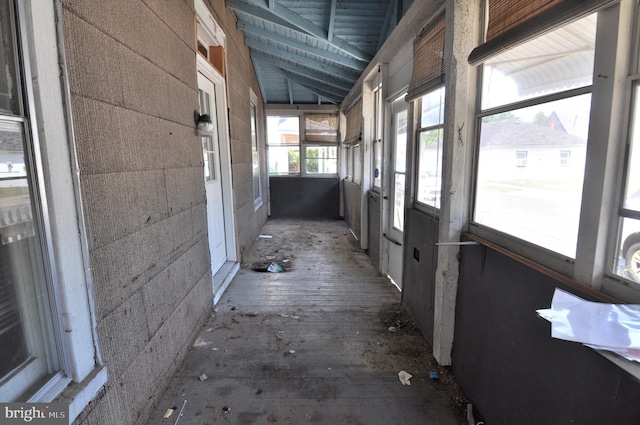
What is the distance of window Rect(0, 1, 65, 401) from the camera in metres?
1.03

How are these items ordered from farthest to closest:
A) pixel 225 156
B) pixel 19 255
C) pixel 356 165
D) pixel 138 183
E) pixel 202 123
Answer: pixel 356 165 < pixel 225 156 < pixel 202 123 < pixel 138 183 < pixel 19 255

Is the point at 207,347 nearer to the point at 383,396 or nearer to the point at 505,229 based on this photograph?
the point at 383,396

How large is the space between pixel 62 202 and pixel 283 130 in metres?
6.95

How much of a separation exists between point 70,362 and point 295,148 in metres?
7.04

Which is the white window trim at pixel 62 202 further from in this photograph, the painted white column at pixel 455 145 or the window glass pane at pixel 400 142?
the window glass pane at pixel 400 142

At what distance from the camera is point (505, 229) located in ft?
5.42

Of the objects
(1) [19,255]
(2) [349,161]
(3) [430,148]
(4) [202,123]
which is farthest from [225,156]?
(2) [349,161]

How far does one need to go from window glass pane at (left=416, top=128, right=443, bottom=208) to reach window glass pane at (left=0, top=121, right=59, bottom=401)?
2.21 m

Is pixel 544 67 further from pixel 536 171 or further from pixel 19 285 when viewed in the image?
pixel 19 285

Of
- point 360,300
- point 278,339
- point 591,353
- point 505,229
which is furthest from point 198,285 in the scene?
point 591,353

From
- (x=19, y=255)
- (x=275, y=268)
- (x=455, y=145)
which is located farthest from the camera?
(x=275, y=268)

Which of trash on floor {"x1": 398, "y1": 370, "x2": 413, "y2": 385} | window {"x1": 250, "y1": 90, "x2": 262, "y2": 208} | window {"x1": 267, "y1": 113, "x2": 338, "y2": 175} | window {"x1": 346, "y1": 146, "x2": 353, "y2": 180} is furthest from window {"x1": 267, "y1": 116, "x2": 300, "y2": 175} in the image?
trash on floor {"x1": 398, "y1": 370, "x2": 413, "y2": 385}

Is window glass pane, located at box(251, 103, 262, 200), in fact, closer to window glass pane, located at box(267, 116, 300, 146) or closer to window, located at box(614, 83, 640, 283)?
window glass pane, located at box(267, 116, 300, 146)

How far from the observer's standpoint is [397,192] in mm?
3662
